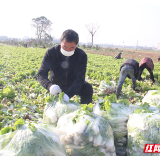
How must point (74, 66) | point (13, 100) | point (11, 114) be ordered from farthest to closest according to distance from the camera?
point (13, 100)
point (74, 66)
point (11, 114)

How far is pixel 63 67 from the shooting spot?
2.97 m

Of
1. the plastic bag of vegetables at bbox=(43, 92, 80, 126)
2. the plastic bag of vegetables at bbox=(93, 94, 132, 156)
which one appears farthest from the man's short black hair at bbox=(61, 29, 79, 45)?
the plastic bag of vegetables at bbox=(93, 94, 132, 156)

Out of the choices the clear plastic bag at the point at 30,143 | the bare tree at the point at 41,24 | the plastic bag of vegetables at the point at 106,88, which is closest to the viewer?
the clear plastic bag at the point at 30,143

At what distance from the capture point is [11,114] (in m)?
2.75

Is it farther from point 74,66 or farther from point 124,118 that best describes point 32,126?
point 74,66

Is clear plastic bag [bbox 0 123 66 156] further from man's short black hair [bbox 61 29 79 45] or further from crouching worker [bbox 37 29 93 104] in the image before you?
man's short black hair [bbox 61 29 79 45]

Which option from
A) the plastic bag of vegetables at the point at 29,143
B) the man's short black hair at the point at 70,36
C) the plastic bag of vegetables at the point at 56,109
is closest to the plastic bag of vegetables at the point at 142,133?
the plastic bag of vegetables at the point at 29,143

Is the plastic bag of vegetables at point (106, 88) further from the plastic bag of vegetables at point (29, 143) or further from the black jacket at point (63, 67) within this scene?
the plastic bag of vegetables at point (29, 143)

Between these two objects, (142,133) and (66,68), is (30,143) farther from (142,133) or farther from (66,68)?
(66,68)

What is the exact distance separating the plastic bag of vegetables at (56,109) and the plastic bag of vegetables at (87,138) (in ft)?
1.50

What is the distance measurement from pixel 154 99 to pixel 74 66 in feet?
5.00

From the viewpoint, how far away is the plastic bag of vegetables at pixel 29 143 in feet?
3.47

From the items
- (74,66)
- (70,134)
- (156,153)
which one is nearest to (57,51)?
(74,66)

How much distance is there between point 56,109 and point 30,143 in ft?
2.43
